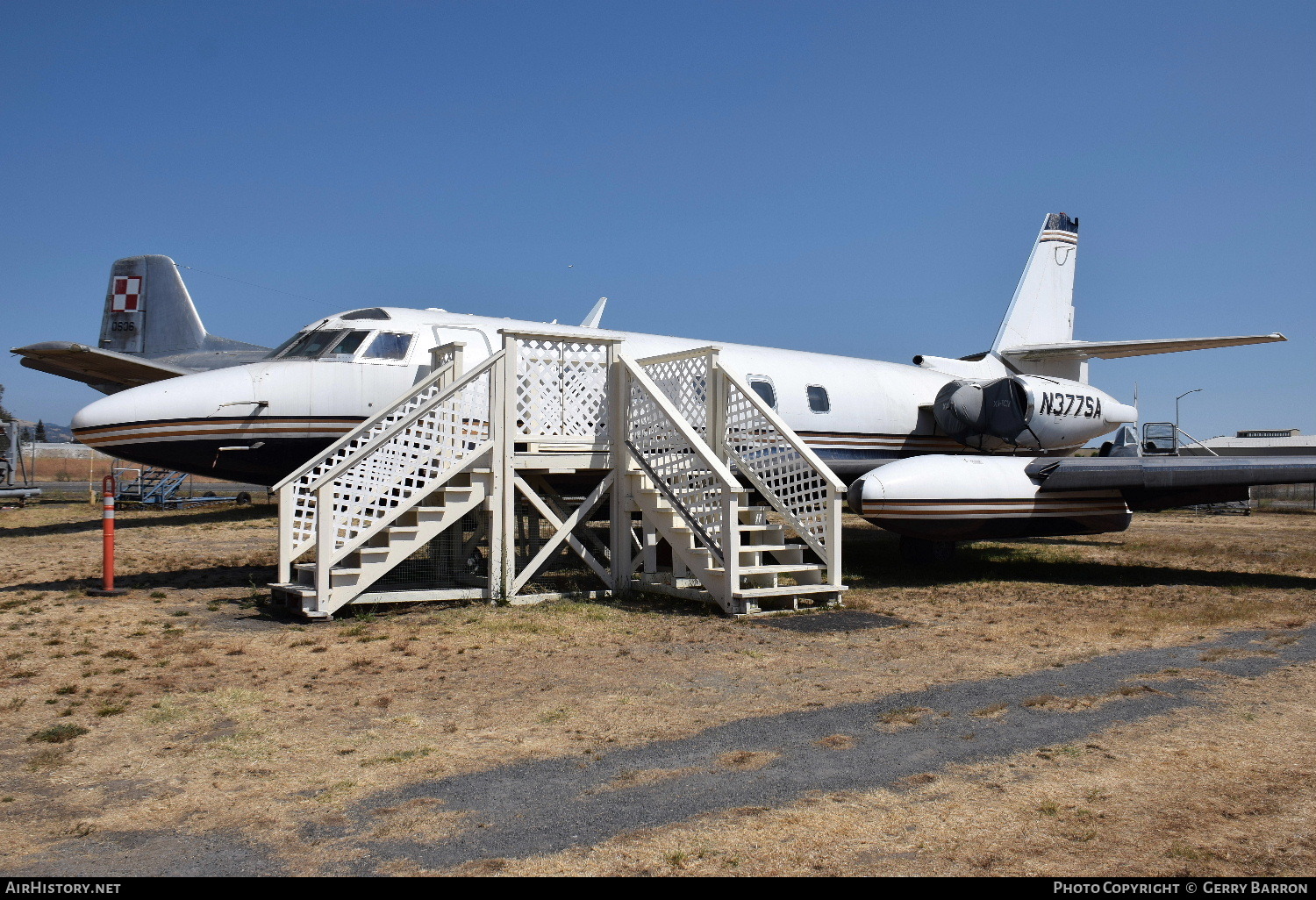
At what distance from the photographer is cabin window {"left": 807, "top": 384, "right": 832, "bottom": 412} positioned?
1717cm

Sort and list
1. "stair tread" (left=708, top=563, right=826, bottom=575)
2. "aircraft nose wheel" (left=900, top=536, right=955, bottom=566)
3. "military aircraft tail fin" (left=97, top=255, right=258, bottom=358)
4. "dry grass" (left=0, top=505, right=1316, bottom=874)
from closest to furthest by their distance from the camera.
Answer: "dry grass" (left=0, top=505, right=1316, bottom=874) < "stair tread" (left=708, top=563, right=826, bottom=575) < "aircraft nose wheel" (left=900, top=536, right=955, bottom=566) < "military aircraft tail fin" (left=97, top=255, right=258, bottom=358)

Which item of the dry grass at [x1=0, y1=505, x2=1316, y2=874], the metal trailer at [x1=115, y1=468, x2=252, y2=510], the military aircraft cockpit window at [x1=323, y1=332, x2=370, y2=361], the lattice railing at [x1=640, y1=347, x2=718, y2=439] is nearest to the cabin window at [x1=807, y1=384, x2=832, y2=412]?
the lattice railing at [x1=640, y1=347, x2=718, y2=439]

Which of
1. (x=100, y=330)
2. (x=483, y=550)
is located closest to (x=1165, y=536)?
(x=483, y=550)

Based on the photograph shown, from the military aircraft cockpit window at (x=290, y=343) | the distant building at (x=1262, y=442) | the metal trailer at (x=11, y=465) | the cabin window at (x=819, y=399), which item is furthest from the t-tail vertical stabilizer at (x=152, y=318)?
the distant building at (x=1262, y=442)

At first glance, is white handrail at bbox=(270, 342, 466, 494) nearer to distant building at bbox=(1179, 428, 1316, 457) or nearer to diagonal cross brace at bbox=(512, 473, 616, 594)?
diagonal cross brace at bbox=(512, 473, 616, 594)

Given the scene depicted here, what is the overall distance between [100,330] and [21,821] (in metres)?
26.6

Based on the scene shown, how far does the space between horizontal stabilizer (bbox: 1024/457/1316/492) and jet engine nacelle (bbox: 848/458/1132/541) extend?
0.26m

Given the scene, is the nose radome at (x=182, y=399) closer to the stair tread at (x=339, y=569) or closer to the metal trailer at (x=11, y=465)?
the stair tread at (x=339, y=569)

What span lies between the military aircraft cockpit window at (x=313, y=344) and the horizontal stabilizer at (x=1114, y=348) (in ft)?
49.6

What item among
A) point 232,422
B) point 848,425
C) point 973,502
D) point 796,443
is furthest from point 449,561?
point 848,425

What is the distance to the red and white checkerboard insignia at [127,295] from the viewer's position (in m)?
26.8

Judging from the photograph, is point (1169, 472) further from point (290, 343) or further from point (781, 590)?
point (290, 343)

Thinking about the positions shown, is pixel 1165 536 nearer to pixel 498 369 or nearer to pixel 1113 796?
pixel 498 369

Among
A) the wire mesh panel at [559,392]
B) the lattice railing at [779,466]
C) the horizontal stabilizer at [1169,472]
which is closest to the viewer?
the lattice railing at [779,466]
